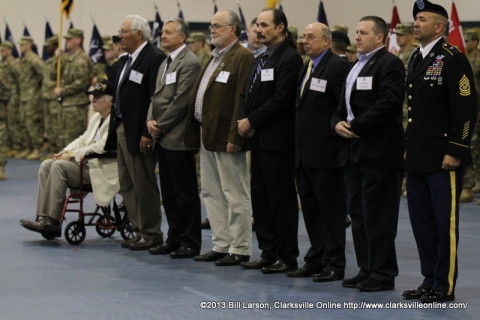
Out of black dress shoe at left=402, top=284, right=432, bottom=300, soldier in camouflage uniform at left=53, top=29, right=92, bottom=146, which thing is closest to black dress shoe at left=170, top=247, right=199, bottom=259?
black dress shoe at left=402, top=284, right=432, bottom=300

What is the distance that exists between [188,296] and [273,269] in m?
0.91

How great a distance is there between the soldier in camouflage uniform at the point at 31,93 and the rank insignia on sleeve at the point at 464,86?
1167 centimetres

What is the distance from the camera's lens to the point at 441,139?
5.05 m

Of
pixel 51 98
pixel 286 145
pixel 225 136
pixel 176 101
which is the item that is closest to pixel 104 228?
pixel 176 101

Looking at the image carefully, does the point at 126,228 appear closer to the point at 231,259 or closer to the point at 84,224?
the point at 84,224

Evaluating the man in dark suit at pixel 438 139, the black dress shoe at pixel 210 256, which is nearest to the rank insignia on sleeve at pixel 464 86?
the man in dark suit at pixel 438 139

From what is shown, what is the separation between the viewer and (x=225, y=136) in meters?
6.52

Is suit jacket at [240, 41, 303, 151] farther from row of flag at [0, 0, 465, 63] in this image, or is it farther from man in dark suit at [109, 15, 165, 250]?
row of flag at [0, 0, 465, 63]

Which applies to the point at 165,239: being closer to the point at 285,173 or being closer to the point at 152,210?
the point at 152,210

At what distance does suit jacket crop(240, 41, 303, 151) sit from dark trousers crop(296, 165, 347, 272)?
0.94 ft

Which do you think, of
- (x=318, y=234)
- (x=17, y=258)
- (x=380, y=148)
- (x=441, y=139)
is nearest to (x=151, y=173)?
(x=17, y=258)

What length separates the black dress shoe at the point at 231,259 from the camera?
21.4 feet

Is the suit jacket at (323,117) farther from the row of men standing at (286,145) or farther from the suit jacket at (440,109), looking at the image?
the suit jacket at (440,109)

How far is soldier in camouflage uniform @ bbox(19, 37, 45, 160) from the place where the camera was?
15.8m
